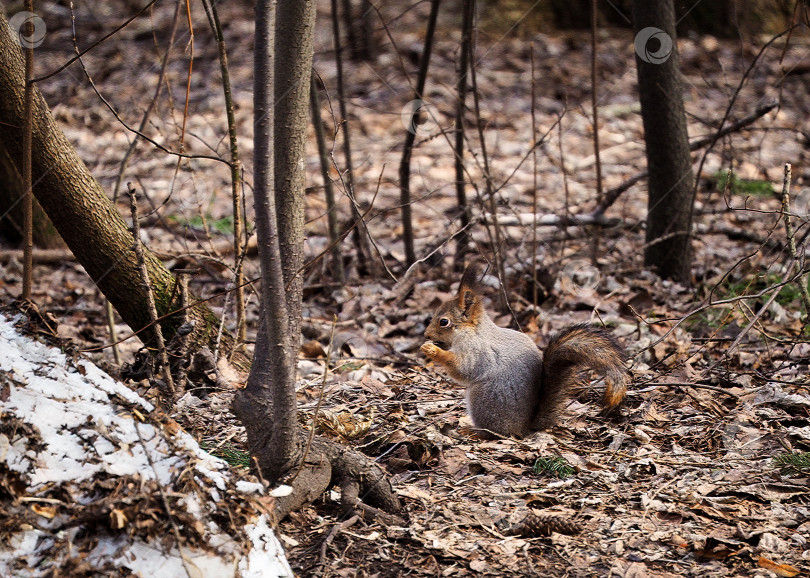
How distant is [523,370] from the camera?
11.3 feet

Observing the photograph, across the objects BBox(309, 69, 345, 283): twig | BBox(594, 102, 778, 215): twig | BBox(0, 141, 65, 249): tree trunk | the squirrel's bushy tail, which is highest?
BBox(594, 102, 778, 215): twig

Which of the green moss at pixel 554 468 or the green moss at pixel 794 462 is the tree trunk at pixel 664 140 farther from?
the green moss at pixel 554 468

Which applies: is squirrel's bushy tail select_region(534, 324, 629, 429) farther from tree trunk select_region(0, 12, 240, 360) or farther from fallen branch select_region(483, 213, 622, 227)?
fallen branch select_region(483, 213, 622, 227)

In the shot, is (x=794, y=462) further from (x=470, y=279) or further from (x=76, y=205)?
(x=76, y=205)

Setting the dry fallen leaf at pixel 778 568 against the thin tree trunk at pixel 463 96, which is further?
the thin tree trunk at pixel 463 96

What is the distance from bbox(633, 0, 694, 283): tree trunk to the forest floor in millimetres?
190

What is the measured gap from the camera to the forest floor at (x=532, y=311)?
2.53 meters

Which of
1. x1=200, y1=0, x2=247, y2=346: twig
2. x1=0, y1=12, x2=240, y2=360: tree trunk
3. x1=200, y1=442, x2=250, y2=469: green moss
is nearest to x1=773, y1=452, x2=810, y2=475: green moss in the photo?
x1=200, y1=442, x2=250, y2=469: green moss

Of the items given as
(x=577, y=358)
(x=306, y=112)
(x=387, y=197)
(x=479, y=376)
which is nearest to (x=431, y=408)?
(x=479, y=376)

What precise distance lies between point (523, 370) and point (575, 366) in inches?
8.7

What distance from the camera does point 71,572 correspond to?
1939 millimetres

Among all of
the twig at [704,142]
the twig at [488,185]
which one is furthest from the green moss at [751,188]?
the twig at [488,185]

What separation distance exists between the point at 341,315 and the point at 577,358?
2151 mm

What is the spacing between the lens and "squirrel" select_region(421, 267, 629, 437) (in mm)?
3260
